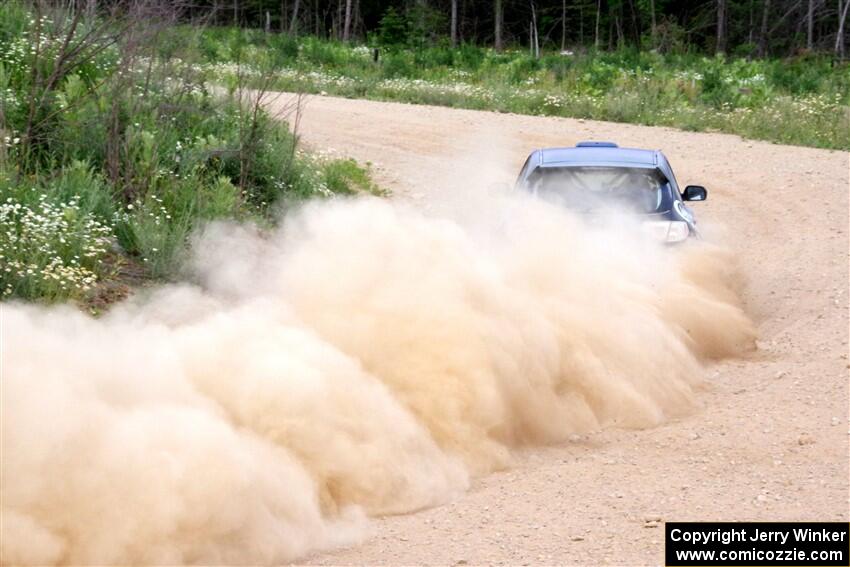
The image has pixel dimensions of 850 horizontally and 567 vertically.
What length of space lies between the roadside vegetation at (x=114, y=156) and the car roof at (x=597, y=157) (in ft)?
8.80

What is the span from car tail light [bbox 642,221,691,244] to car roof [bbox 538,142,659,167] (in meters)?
0.61

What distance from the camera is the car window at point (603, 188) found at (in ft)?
38.8

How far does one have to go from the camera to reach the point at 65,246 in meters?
9.77

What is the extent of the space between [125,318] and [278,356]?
181cm

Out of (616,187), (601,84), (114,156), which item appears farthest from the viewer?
(601,84)

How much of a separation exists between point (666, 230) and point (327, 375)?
4933mm

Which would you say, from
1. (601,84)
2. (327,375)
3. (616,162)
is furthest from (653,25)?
(327,375)

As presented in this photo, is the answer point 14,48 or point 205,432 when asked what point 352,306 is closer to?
point 205,432

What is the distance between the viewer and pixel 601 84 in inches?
1185

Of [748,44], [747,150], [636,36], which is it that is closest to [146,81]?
[747,150]

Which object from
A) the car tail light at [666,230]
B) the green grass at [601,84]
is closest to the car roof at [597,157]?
the car tail light at [666,230]

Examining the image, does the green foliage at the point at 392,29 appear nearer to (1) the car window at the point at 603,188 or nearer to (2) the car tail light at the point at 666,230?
(1) the car window at the point at 603,188

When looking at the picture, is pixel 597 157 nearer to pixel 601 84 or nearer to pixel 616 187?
pixel 616 187

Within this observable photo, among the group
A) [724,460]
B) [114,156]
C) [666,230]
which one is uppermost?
[114,156]
